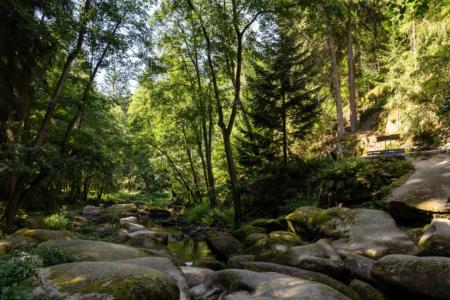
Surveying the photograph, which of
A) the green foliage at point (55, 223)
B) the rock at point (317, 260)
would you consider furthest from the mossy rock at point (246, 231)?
the green foliage at point (55, 223)

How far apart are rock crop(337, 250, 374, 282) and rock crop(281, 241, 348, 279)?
16 centimetres

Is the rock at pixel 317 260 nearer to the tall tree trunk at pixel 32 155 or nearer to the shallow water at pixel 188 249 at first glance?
the shallow water at pixel 188 249

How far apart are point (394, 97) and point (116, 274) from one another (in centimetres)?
1727

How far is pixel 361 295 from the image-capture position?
496cm

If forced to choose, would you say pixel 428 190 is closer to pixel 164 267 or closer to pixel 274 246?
pixel 274 246

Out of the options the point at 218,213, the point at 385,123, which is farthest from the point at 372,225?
the point at 385,123

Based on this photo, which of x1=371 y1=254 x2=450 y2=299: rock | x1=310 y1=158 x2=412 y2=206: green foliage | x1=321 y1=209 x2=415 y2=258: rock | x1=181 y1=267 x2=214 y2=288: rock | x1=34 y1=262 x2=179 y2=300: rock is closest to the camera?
x1=34 y1=262 x2=179 y2=300: rock

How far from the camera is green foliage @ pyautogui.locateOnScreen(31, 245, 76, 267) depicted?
465 cm

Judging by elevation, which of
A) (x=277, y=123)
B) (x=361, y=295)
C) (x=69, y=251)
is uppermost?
(x=277, y=123)

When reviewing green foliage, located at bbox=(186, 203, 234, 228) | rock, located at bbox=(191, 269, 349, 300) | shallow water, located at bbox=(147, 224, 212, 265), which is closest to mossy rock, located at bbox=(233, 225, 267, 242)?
shallow water, located at bbox=(147, 224, 212, 265)

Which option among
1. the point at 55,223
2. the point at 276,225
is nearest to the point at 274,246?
the point at 276,225

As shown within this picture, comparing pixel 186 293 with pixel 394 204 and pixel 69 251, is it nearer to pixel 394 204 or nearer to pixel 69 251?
pixel 69 251

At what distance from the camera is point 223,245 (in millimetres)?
9156

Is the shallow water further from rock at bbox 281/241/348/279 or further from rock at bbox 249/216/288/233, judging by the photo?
rock at bbox 281/241/348/279
